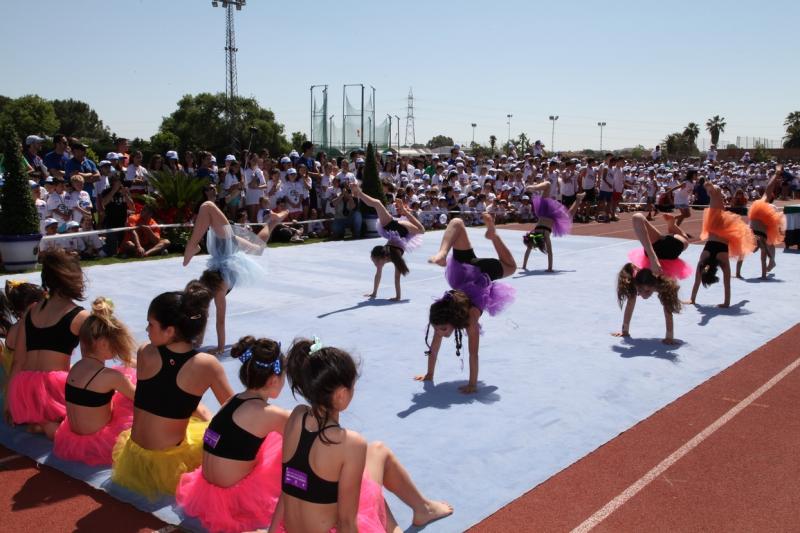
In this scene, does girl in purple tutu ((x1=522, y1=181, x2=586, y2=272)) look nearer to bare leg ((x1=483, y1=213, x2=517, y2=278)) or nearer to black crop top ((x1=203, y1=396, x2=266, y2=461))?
bare leg ((x1=483, y1=213, x2=517, y2=278))

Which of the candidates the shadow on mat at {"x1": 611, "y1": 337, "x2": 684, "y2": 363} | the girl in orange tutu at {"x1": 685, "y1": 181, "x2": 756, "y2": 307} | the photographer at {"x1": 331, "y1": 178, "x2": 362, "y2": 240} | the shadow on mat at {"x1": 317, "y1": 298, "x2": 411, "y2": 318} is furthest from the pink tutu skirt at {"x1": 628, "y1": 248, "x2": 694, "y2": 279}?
the photographer at {"x1": 331, "y1": 178, "x2": 362, "y2": 240}

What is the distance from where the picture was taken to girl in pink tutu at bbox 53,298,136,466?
5172 mm

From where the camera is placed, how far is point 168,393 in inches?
188

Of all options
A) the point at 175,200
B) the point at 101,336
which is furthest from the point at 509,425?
the point at 175,200

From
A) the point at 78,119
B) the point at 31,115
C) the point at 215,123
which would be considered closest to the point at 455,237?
the point at 215,123

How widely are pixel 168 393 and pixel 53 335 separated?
5.32 feet

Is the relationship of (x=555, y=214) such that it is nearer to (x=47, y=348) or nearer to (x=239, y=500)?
(x=47, y=348)

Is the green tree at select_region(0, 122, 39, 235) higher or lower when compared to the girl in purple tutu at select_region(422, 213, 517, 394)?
higher

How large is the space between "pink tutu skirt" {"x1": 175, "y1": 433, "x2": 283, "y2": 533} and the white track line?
1.95m

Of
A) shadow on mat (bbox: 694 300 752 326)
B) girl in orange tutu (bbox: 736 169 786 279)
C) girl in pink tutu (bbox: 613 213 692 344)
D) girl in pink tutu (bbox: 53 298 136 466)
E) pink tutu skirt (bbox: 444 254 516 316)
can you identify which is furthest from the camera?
girl in orange tutu (bbox: 736 169 786 279)

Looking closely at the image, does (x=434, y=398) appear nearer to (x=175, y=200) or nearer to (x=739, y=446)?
(x=739, y=446)

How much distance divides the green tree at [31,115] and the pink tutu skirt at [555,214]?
256 ft

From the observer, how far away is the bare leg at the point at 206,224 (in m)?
8.20

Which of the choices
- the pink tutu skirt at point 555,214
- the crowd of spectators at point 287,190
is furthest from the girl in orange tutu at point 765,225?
the pink tutu skirt at point 555,214
